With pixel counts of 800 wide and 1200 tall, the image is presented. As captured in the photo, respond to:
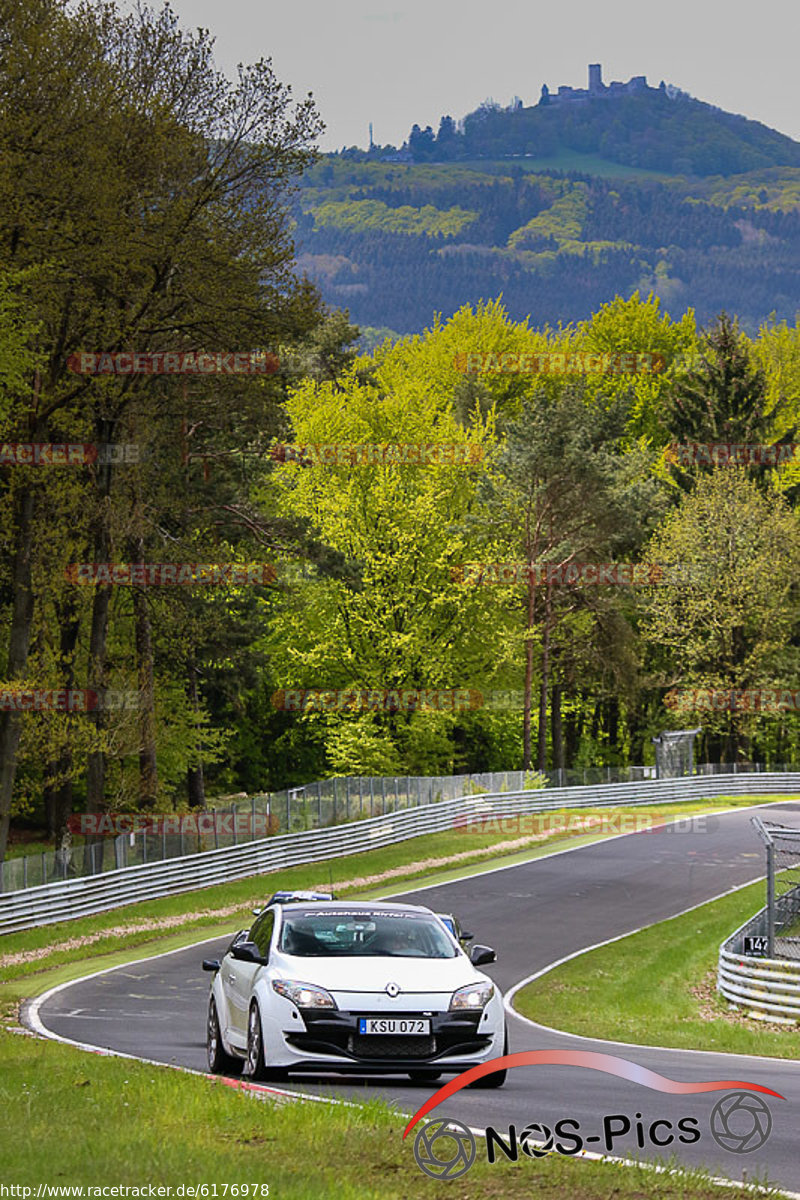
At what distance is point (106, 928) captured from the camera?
1227 inches

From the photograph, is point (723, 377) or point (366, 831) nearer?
point (366, 831)

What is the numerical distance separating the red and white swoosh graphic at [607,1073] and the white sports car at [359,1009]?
0.22 m

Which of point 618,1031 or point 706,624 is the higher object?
point 706,624

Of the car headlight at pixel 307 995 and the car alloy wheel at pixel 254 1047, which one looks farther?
the car alloy wheel at pixel 254 1047

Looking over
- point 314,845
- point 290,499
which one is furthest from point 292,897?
point 290,499

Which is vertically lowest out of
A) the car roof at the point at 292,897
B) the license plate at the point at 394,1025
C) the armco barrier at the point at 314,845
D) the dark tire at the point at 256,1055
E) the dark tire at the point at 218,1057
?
the armco barrier at the point at 314,845

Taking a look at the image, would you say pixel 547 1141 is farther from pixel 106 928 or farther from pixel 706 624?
pixel 706 624

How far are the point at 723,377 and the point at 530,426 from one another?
577 inches

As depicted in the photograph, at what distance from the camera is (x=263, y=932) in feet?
43.4

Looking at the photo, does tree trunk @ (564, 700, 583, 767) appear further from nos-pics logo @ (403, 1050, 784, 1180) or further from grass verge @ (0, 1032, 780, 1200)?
grass verge @ (0, 1032, 780, 1200)

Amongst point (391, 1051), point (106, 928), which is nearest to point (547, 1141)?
point (391, 1051)

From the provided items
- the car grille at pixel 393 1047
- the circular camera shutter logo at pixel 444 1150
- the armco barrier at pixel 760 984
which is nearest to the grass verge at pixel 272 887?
the armco barrier at pixel 760 984

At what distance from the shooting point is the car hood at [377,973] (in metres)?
11.6

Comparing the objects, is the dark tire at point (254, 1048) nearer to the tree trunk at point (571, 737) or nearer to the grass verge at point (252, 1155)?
the grass verge at point (252, 1155)
